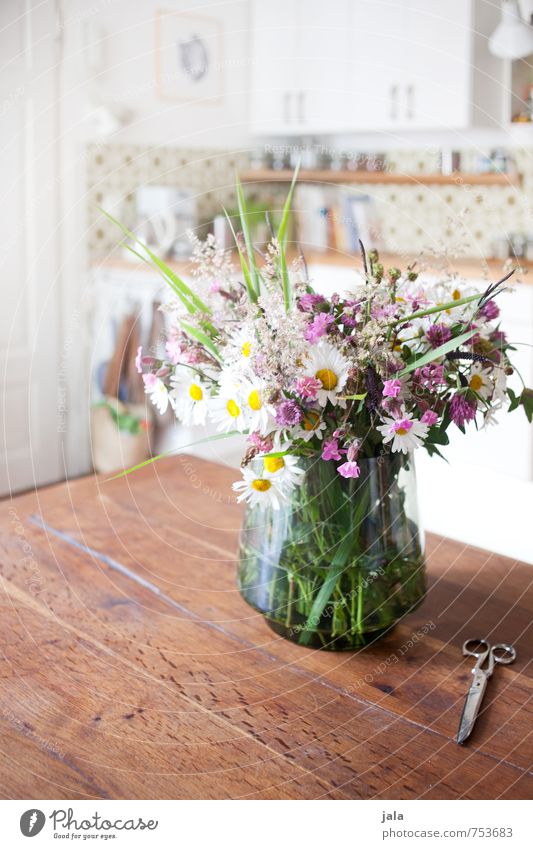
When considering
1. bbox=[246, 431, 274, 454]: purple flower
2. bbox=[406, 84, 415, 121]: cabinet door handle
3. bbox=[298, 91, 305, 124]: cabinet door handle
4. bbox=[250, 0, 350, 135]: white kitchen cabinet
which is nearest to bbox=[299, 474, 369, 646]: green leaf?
bbox=[246, 431, 274, 454]: purple flower

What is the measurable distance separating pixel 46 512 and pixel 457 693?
701mm

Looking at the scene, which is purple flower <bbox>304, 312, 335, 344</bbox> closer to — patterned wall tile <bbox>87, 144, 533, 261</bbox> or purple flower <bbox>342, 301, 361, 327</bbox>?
purple flower <bbox>342, 301, 361, 327</bbox>

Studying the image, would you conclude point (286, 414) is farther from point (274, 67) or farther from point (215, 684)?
point (274, 67)

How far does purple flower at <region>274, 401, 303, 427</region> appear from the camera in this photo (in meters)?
0.84

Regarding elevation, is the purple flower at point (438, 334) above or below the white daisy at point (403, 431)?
above

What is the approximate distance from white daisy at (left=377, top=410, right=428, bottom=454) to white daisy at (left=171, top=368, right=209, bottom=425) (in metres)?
0.20

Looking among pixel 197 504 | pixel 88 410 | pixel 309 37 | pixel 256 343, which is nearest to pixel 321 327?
pixel 256 343

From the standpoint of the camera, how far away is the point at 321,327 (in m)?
0.85

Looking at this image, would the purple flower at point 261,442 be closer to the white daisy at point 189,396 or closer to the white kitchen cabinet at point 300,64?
the white daisy at point 189,396

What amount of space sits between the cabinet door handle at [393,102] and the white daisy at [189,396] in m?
2.76

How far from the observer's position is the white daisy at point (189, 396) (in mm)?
946

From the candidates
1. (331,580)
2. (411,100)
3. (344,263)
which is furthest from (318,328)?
(411,100)

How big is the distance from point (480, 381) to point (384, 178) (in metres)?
3.04

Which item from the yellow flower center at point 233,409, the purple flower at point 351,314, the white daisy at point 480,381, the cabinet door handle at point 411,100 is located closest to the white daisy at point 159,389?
the yellow flower center at point 233,409
